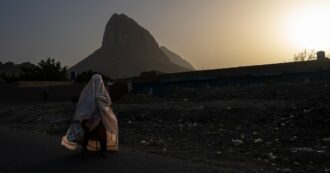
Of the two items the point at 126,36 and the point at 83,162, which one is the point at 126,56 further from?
the point at 83,162

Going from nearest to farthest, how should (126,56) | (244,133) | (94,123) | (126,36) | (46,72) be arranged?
(94,123), (244,133), (46,72), (126,56), (126,36)

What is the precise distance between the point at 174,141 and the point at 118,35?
173637 mm

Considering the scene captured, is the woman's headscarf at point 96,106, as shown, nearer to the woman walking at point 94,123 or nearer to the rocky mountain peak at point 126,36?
the woman walking at point 94,123

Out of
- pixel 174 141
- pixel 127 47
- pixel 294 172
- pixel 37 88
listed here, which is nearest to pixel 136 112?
pixel 174 141

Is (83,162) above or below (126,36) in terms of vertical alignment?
below

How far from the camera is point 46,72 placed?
254 ft

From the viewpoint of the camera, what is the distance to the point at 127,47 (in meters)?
176

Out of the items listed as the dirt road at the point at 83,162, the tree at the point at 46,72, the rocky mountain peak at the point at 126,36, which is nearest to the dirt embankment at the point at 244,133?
the dirt road at the point at 83,162

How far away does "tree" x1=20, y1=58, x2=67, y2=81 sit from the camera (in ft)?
252

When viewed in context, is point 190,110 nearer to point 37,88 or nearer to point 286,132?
point 286,132

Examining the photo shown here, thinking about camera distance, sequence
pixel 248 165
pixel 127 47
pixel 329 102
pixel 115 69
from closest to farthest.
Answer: pixel 248 165
pixel 329 102
pixel 115 69
pixel 127 47

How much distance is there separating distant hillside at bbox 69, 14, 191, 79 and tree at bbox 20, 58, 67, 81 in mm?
53016

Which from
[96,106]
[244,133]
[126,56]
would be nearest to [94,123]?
[96,106]

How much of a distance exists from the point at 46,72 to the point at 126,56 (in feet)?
281
